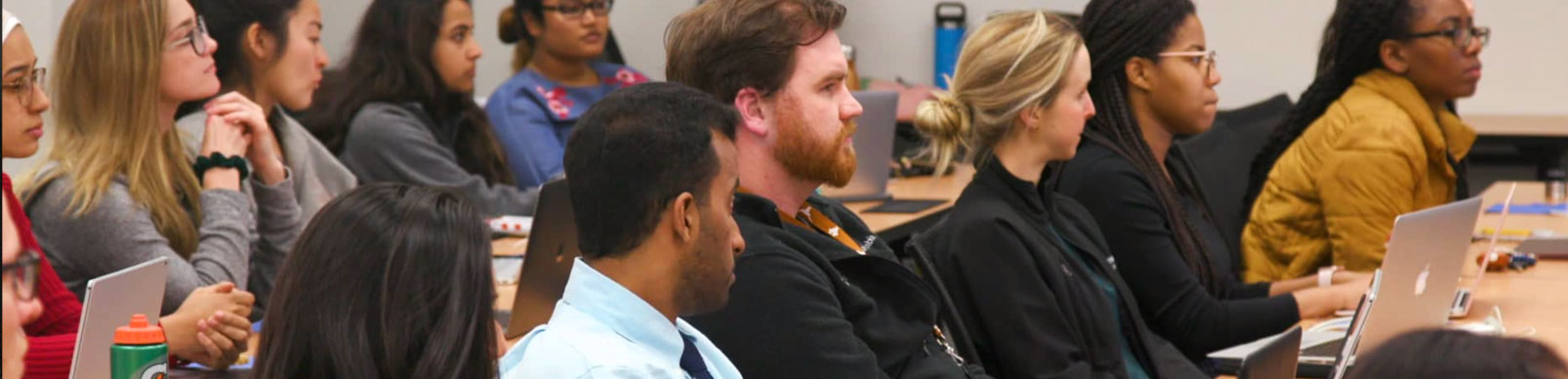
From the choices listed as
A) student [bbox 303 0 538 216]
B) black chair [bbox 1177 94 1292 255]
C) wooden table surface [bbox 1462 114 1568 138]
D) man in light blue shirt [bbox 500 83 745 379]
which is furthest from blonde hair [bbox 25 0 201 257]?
wooden table surface [bbox 1462 114 1568 138]

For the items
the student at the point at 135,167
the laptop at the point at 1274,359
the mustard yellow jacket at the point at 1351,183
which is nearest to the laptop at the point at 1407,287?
the laptop at the point at 1274,359

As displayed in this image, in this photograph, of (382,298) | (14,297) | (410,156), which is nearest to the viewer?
(14,297)

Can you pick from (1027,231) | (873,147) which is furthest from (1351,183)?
(873,147)

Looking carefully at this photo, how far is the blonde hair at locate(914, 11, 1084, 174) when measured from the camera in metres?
2.51

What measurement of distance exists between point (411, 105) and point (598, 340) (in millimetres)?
2813

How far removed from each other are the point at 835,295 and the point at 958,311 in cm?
51

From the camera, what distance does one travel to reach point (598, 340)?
1447 millimetres

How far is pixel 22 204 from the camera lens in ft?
8.09

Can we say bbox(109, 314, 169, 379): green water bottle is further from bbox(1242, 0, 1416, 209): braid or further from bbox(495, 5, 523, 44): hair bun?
bbox(495, 5, 523, 44): hair bun

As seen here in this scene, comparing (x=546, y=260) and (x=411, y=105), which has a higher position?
(x=546, y=260)

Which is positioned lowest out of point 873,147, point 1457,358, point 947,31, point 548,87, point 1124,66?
point 947,31

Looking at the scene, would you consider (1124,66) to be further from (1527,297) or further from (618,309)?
(618,309)

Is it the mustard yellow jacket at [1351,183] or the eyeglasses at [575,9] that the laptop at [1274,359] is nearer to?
the mustard yellow jacket at [1351,183]

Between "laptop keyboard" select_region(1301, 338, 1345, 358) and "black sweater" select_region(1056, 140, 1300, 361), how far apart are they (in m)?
0.21
